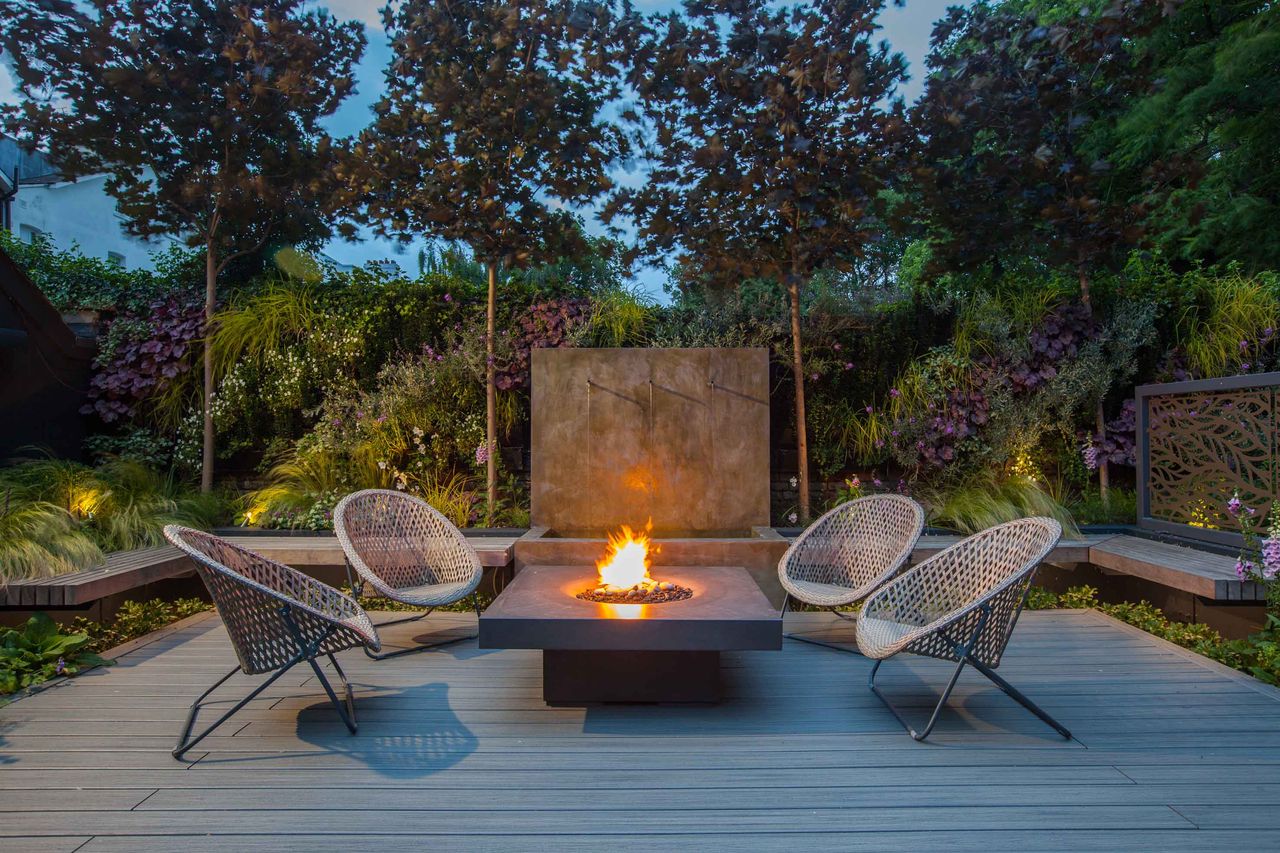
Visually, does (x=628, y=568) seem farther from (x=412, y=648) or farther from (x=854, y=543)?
(x=854, y=543)

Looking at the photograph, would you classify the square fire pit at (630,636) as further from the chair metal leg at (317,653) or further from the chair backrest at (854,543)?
the chair backrest at (854,543)

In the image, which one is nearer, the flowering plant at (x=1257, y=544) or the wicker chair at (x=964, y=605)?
the wicker chair at (x=964, y=605)

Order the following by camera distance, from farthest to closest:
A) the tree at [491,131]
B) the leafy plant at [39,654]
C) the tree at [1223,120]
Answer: the tree at [1223,120] < the tree at [491,131] < the leafy plant at [39,654]

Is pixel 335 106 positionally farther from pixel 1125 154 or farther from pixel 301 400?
pixel 1125 154

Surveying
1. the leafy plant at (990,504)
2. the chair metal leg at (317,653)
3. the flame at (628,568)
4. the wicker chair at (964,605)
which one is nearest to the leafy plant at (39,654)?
the chair metal leg at (317,653)

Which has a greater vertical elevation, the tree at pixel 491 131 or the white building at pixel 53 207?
the white building at pixel 53 207

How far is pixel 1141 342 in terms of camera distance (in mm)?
6336

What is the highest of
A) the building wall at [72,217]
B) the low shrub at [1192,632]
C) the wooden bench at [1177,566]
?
the building wall at [72,217]

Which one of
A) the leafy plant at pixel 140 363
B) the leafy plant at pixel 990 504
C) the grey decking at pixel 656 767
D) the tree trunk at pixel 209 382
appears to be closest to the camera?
the grey decking at pixel 656 767

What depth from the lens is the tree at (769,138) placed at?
19.6ft

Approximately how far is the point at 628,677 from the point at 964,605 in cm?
149

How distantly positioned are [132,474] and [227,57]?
3447mm

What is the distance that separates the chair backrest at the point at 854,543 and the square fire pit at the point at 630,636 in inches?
30.7

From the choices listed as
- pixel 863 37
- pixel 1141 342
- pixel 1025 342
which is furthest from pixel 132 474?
pixel 1141 342
